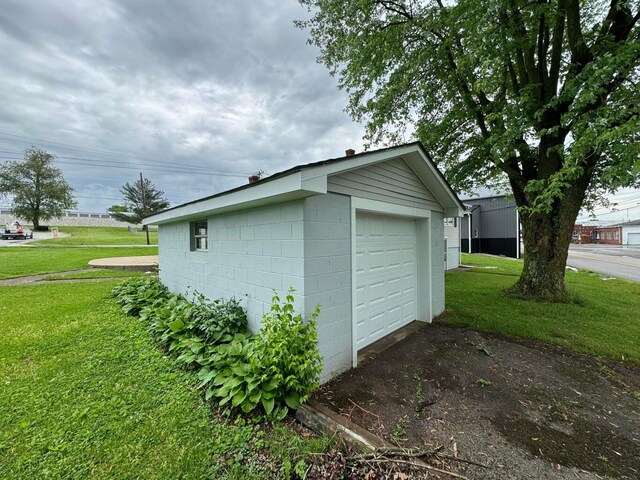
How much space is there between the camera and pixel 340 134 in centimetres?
1348

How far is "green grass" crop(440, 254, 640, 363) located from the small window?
550 centimetres

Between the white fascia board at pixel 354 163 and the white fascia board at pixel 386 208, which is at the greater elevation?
the white fascia board at pixel 354 163

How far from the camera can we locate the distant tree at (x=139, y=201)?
29672 millimetres

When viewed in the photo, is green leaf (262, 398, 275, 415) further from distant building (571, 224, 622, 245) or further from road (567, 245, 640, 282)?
distant building (571, 224, 622, 245)

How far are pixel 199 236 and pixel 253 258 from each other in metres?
2.71

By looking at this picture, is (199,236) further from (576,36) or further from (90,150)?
(90,150)

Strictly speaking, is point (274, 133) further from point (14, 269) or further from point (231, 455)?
point (231, 455)

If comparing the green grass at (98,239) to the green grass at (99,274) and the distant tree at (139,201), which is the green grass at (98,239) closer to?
the distant tree at (139,201)

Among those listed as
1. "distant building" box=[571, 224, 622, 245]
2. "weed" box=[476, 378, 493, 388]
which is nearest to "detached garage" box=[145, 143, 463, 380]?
"weed" box=[476, 378, 493, 388]

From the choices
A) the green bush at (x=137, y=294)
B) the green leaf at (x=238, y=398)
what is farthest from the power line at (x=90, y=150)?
the green leaf at (x=238, y=398)

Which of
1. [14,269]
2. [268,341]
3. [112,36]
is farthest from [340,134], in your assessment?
[14,269]

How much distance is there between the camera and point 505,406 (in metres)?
2.94

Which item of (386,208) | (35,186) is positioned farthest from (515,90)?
(35,186)

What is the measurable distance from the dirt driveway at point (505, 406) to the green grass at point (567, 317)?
2.14 ft
